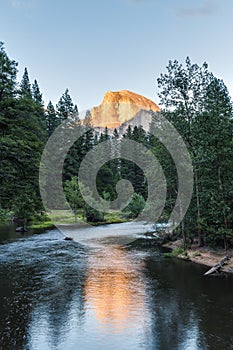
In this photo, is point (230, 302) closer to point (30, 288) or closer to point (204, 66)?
point (30, 288)

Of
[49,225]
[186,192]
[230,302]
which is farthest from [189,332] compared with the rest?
[49,225]

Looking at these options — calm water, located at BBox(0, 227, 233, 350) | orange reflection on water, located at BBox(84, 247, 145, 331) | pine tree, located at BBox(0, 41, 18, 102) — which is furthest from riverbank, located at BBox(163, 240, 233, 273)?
pine tree, located at BBox(0, 41, 18, 102)

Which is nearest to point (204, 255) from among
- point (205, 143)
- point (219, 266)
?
point (219, 266)

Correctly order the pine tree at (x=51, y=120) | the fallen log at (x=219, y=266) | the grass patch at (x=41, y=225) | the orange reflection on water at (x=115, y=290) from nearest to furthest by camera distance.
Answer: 1. the orange reflection on water at (x=115, y=290)
2. the fallen log at (x=219, y=266)
3. the grass patch at (x=41, y=225)
4. the pine tree at (x=51, y=120)

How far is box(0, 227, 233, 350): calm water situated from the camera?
1266cm

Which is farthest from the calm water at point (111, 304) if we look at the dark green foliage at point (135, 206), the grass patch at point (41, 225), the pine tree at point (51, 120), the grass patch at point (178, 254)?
the pine tree at point (51, 120)

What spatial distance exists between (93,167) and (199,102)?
A: 5989cm

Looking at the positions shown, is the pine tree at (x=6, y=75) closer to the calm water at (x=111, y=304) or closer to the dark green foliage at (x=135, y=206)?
the calm water at (x=111, y=304)

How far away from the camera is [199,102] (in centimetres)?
3053

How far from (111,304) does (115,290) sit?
93.9 inches

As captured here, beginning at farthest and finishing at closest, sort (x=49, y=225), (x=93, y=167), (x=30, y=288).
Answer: (x=93, y=167), (x=49, y=225), (x=30, y=288)

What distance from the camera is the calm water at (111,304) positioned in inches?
498

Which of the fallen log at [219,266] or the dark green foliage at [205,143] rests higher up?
the dark green foliage at [205,143]

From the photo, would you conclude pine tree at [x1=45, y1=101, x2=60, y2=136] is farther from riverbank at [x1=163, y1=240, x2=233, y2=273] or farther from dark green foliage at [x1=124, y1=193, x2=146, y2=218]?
riverbank at [x1=163, y1=240, x2=233, y2=273]
